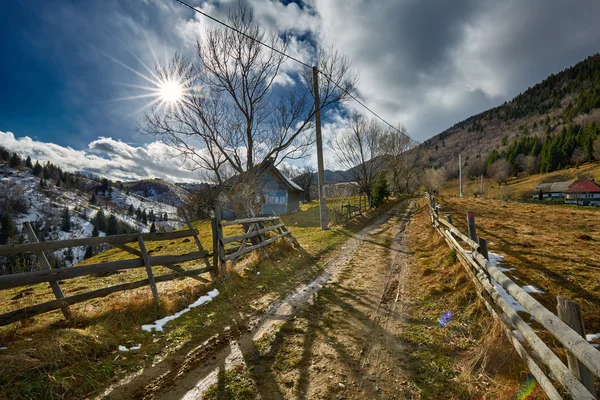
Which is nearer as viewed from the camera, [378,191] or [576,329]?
[576,329]

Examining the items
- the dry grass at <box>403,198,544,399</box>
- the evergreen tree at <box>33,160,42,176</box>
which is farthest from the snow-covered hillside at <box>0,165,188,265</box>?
the dry grass at <box>403,198,544,399</box>

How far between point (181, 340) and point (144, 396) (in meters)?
1.13

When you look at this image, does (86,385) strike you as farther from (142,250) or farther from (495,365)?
(495,365)

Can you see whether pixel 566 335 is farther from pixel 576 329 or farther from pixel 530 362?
pixel 530 362

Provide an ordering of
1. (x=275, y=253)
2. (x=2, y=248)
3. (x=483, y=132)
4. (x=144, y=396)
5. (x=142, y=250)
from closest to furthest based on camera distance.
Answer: (x=144, y=396) < (x=2, y=248) < (x=142, y=250) < (x=275, y=253) < (x=483, y=132)

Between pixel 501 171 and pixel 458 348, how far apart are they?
390ft

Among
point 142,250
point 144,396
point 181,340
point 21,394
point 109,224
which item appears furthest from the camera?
point 109,224

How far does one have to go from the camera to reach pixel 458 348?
11.6ft

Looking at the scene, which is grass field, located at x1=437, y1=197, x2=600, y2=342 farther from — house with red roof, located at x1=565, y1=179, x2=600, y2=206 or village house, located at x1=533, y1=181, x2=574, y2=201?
village house, located at x1=533, y1=181, x2=574, y2=201

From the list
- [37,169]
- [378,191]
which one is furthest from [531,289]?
[37,169]

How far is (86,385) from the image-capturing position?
9.63 ft

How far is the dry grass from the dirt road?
0.96 feet

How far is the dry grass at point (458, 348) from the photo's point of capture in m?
2.79

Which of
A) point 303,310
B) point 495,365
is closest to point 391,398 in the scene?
point 495,365
